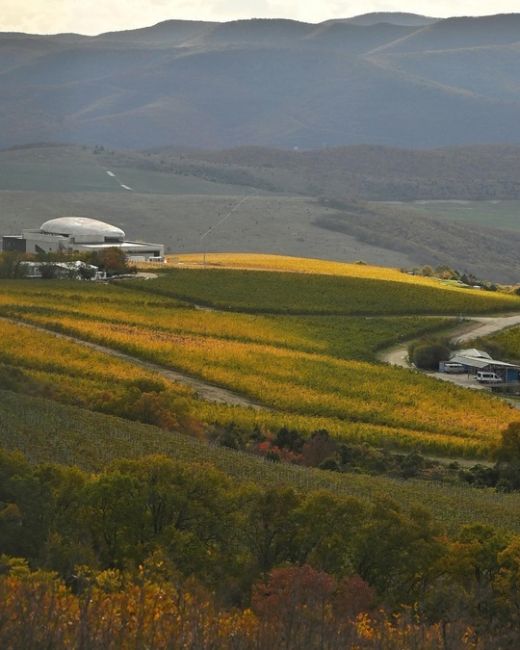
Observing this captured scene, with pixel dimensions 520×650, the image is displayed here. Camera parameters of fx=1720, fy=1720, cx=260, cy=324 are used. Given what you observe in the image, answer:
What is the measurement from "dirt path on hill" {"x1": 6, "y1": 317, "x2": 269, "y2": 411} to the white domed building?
49.3 metres

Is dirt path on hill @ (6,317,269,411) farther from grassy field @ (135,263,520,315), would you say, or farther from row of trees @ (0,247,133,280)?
row of trees @ (0,247,133,280)

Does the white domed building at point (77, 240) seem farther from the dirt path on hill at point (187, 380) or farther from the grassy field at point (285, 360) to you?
the dirt path on hill at point (187, 380)

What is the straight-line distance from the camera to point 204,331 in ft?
247

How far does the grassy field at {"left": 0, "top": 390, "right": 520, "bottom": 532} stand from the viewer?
120ft

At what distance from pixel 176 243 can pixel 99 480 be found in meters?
120

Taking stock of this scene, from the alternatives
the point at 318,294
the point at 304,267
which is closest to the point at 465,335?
the point at 318,294

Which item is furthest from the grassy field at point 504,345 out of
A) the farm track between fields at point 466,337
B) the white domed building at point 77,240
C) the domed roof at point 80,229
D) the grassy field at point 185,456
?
the domed roof at point 80,229

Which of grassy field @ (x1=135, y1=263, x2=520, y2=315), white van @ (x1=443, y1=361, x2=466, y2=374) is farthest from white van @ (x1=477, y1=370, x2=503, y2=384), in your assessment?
grassy field @ (x1=135, y1=263, x2=520, y2=315)

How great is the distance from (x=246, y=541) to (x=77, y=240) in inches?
3869

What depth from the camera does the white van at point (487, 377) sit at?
70312 mm

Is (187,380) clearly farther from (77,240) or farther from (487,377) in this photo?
(77,240)

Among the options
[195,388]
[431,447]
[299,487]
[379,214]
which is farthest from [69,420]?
[379,214]

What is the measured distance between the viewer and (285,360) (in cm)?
6731

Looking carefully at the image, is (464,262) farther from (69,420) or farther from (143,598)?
(143,598)
